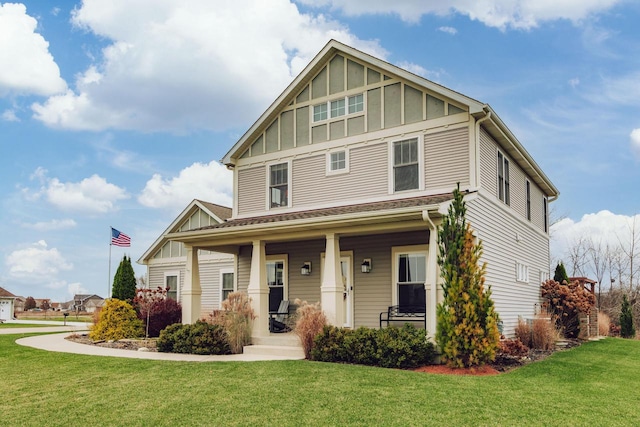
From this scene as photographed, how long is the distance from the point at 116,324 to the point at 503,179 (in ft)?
39.2

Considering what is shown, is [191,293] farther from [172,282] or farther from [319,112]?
[172,282]

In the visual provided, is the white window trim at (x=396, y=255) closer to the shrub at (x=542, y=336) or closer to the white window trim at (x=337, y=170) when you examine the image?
the white window trim at (x=337, y=170)

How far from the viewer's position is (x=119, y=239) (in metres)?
23.1

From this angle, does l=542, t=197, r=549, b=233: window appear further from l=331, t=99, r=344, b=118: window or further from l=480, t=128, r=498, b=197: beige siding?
l=331, t=99, r=344, b=118: window

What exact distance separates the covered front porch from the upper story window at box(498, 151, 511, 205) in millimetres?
3220

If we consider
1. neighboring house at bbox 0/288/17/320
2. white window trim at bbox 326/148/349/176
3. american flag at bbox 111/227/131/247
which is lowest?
neighboring house at bbox 0/288/17/320

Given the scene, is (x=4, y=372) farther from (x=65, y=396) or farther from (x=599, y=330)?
(x=599, y=330)

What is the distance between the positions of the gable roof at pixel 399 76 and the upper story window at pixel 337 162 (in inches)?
91.4

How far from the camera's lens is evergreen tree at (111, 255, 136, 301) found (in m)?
18.8

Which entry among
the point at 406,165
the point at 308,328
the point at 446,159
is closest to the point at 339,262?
the point at 308,328

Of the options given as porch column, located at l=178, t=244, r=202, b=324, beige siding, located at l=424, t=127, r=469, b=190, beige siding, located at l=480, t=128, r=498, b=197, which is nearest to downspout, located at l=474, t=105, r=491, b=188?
beige siding, located at l=424, t=127, r=469, b=190

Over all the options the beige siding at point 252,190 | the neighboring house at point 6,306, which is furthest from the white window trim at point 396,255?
the neighboring house at point 6,306

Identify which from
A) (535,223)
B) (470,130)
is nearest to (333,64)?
(470,130)

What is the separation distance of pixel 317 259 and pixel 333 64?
5443mm
